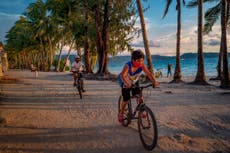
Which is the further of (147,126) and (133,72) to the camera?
(133,72)

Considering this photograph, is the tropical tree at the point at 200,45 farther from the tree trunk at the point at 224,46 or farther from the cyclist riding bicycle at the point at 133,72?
the cyclist riding bicycle at the point at 133,72

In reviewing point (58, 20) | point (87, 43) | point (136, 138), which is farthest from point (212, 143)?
point (58, 20)

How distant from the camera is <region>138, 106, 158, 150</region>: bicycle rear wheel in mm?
4105

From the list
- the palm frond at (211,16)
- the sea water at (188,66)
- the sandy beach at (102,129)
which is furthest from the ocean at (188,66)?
the sandy beach at (102,129)

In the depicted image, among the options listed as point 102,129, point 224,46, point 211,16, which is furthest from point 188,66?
point 102,129

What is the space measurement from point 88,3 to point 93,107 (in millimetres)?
18368

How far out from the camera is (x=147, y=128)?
14.3ft

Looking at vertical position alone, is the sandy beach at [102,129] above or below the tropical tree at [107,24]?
below

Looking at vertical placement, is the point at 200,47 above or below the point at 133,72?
above

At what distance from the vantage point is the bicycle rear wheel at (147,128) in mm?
4105

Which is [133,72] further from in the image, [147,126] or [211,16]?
[211,16]

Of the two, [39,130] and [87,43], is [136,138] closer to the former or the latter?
[39,130]

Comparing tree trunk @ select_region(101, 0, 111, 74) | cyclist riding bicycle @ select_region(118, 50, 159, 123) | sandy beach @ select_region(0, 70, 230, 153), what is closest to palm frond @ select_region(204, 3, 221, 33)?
tree trunk @ select_region(101, 0, 111, 74)

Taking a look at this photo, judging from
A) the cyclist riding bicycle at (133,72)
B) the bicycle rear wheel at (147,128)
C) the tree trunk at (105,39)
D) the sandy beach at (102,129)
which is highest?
the tree trunk at (105,39)
